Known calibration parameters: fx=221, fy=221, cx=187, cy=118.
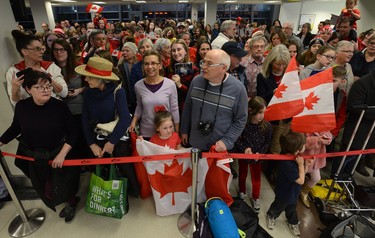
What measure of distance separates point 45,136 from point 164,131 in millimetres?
1059

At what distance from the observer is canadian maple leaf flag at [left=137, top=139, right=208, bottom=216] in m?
2.11

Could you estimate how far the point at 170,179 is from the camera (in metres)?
2.21

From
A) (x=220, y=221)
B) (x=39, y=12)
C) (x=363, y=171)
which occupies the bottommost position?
(x=363, y=171)

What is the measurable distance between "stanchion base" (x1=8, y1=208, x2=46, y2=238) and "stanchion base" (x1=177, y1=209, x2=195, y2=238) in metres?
1.46

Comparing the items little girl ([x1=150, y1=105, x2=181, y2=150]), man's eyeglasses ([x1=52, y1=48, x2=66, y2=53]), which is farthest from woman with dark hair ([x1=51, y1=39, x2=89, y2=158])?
little girl ([x1=150, y1=105, x2=181, y2=150])

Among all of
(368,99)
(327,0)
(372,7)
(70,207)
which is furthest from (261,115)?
(327,0)

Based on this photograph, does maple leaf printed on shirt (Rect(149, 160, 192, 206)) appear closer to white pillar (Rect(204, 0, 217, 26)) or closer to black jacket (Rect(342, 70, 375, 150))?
black jacket (Rect(342, 70, 375, 150))

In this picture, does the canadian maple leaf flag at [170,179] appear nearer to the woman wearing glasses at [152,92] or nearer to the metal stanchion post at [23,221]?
the woman wearing glasses at [152,92]

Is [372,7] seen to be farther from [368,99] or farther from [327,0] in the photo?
[327,0]

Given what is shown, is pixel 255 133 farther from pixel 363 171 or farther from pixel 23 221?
pixel 23 221

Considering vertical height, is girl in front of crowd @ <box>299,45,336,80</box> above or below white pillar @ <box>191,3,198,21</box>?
below

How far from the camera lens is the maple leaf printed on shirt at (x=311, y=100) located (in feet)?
6.26

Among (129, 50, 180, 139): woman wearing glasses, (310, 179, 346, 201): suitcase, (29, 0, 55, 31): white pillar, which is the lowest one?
(310, 179, 346, 201): suitcase

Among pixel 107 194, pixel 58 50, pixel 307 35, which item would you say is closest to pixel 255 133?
pixel 107 194
